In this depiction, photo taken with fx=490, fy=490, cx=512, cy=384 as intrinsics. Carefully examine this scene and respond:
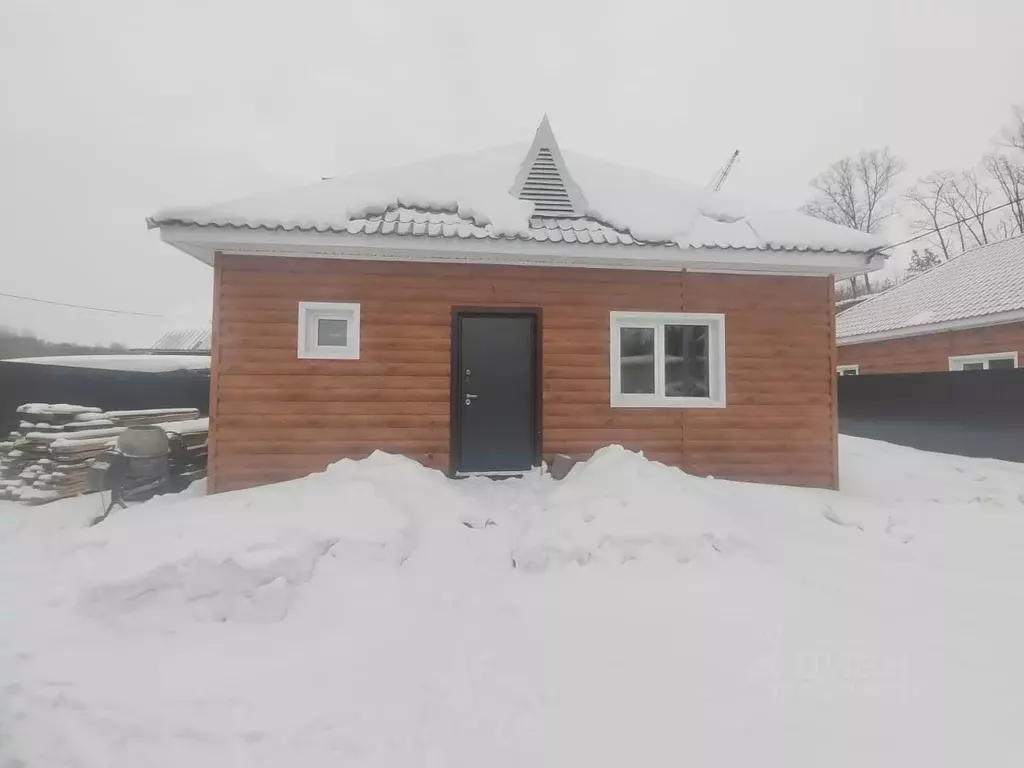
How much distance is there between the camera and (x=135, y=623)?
9.67ft

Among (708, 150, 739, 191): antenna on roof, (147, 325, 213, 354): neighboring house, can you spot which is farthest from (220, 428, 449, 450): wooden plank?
(147, 325, 213, 354): neighboring house

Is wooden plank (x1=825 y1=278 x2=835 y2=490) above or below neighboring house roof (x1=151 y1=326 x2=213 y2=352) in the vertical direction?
below

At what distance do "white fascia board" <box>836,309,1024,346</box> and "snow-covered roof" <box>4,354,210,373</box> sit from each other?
50.1ft

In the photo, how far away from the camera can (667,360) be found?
6.16m

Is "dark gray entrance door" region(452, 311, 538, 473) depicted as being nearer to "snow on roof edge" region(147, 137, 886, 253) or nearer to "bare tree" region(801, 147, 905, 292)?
"snow on roof edge" region(147, 137, 886, 253)

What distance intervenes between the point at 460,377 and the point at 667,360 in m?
2.59

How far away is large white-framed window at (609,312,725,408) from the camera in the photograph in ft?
19.7

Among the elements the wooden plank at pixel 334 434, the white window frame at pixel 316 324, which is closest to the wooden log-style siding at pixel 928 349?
the wooden plank at pixel 334 434

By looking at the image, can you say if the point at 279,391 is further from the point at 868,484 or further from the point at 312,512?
the point at 868,484

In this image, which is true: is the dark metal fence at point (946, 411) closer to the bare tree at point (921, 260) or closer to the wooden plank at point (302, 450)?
the wooden plank at point (302, 450)

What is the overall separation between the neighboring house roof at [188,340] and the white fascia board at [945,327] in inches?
709

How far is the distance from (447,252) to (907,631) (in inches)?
192

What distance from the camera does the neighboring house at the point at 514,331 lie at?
17.8ft

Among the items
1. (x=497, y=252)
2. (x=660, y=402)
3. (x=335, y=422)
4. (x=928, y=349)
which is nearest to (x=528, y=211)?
(x=497, y=252)
